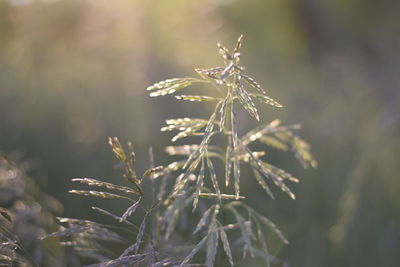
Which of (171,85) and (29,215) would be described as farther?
(29,215)

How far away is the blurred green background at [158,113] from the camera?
1611 mm

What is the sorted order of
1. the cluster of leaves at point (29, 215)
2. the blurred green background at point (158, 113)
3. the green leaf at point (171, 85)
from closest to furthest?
the green leaf at point (171, 85), the cluster of leaves at point (29, 215), the blurred green background at point (158, 113)

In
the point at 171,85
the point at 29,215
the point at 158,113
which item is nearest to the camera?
the point at 171,85

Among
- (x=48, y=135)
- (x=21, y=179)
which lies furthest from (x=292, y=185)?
(x=21, y=179)

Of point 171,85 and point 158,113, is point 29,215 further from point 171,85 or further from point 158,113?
point 158,113

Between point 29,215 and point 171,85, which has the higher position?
point 171,85

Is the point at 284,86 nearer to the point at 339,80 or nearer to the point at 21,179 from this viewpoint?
the point at 339,80

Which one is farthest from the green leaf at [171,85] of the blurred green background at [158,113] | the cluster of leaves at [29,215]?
the blurred green background at [158,113]

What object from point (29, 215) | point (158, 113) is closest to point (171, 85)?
point (29, 215)

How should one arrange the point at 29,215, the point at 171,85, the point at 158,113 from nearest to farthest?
the point at 171,85 < the point at 29,215 < the point at 158,113

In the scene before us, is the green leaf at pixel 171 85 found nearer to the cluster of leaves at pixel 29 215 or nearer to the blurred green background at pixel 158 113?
the cluster of leaves at pixel 29 215

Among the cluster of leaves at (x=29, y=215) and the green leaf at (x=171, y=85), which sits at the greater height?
the green leaf at (x=171, y=85)

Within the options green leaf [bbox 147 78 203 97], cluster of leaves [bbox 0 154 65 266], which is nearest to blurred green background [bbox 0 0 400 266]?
cluster of leaves [bbox 0 154 65 266]

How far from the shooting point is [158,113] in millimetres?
2381
